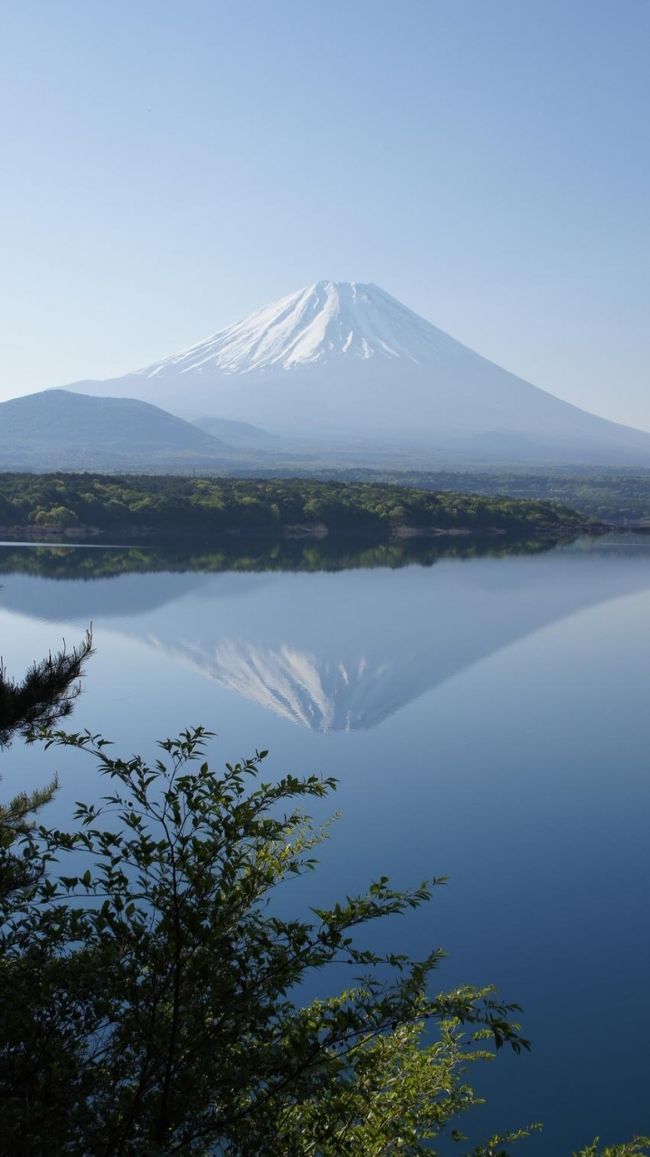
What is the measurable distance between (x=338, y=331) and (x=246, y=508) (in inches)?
5249

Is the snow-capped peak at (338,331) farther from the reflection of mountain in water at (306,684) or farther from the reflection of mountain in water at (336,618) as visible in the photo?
the reflection of mountain in water at (306,684)

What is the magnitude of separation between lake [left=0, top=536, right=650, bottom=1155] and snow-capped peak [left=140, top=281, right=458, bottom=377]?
5785 inches

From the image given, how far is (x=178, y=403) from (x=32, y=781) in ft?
581

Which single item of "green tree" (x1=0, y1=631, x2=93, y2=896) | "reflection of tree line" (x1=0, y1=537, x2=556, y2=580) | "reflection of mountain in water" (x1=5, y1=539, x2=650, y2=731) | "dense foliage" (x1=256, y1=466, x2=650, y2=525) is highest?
"dense foliage" (x1=256, y1=466, x2=650, y2=525)

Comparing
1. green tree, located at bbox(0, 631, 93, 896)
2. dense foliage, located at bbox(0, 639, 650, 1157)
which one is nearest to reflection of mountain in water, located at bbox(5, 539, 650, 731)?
green tree, located at bbox(0, 631, 93, 896)

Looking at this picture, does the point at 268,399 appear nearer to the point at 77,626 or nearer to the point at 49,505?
the point at 49,505

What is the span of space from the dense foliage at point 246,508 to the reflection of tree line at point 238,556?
13.0 feet

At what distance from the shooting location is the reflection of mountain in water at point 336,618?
2014cm

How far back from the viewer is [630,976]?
870 centimetres

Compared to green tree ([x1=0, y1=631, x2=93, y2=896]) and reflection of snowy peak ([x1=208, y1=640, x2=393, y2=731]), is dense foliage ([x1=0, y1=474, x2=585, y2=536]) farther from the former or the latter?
green tree ([x1=0, y1=631, x2=93, y2=896])

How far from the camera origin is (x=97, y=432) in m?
144

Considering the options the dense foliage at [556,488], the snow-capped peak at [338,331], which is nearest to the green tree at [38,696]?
the dense foliage at [556,488]

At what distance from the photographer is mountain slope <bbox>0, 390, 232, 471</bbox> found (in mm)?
127500

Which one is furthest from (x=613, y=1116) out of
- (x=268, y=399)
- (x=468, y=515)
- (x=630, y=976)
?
(x=268, y=399)
